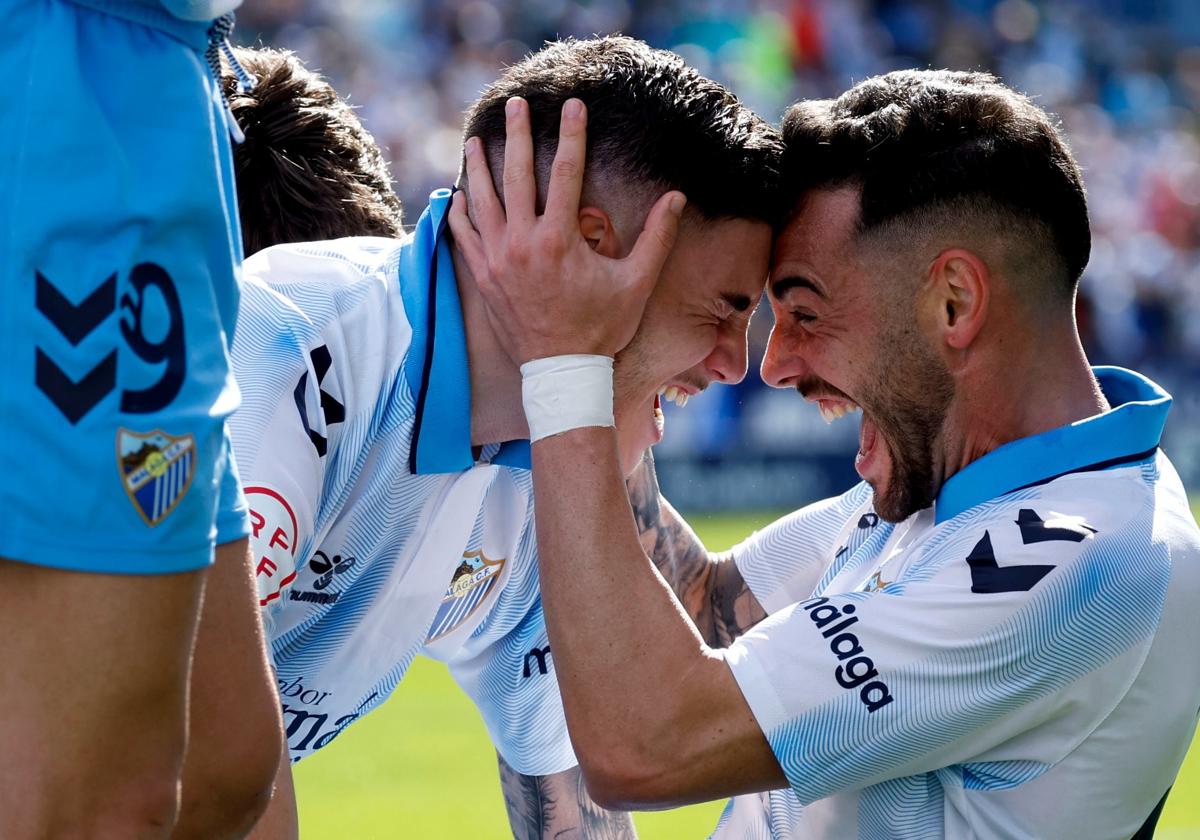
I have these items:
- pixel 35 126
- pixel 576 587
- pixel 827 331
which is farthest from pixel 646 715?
pixel 35 126

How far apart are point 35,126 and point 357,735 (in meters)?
6.64

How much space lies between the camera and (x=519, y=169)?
8.74 ft

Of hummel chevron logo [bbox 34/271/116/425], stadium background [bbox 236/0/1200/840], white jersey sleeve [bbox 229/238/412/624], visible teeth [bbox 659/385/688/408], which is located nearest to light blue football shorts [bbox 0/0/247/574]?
hummel chevron logo [bbox 34/271/116/425]

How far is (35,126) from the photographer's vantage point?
1.46 metres

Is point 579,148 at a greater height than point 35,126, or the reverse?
point 35,126

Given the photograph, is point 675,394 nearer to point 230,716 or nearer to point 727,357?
point 727,357

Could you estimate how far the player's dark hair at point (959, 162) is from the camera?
2.75 meters

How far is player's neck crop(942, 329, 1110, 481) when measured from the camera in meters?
2.80

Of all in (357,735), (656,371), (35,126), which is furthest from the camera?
(357,735)

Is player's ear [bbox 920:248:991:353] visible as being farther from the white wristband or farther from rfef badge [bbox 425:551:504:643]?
rfef badge [bbox 425:551:504:643]

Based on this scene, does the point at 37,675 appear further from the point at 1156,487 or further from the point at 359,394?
the point at 1156,487

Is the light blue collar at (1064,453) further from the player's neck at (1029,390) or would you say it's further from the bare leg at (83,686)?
Result: the bare leg at (83,686)

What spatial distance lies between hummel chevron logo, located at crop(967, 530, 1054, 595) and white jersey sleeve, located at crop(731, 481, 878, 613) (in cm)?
83

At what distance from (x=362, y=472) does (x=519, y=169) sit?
2.12 ft
